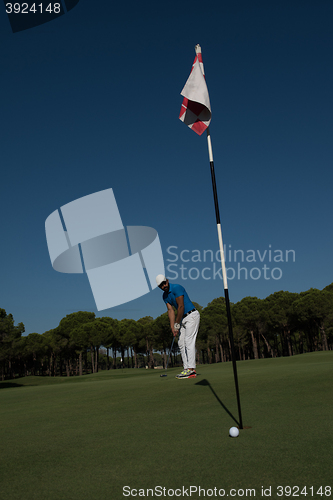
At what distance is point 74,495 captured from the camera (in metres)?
2.71

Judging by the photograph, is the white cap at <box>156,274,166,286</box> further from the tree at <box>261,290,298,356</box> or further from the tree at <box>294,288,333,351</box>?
the tree at <box>261,290,298,356</box>

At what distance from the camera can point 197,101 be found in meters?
6.66

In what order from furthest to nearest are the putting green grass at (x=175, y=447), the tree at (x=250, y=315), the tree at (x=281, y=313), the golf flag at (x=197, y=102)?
the tree at (x=250, y=315) → the tree at (x=281, y=313) → the golf flag at (x=197, y=102) → the putting green grass at (x=175, y=447)

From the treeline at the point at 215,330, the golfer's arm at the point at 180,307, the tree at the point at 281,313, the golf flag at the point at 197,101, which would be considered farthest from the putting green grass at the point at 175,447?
the tree at the point at 281,313

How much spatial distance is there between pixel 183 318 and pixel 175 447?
211 inches

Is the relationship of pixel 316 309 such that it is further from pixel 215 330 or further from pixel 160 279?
pixel 160 279

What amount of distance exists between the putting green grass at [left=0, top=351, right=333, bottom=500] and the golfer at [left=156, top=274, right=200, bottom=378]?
7.29 feet

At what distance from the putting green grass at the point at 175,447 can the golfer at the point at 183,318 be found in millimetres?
2222

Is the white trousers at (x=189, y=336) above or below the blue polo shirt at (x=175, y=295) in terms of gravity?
below

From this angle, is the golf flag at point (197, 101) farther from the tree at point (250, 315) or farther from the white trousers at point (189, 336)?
the tree at point (250, 315)

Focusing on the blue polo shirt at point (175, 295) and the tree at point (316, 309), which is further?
the tree at point (316, 309)

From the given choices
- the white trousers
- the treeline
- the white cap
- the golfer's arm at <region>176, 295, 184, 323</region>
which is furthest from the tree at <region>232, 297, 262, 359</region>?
the white cap

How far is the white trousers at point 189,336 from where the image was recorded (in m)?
8.94

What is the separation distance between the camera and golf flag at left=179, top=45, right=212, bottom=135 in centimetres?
673
